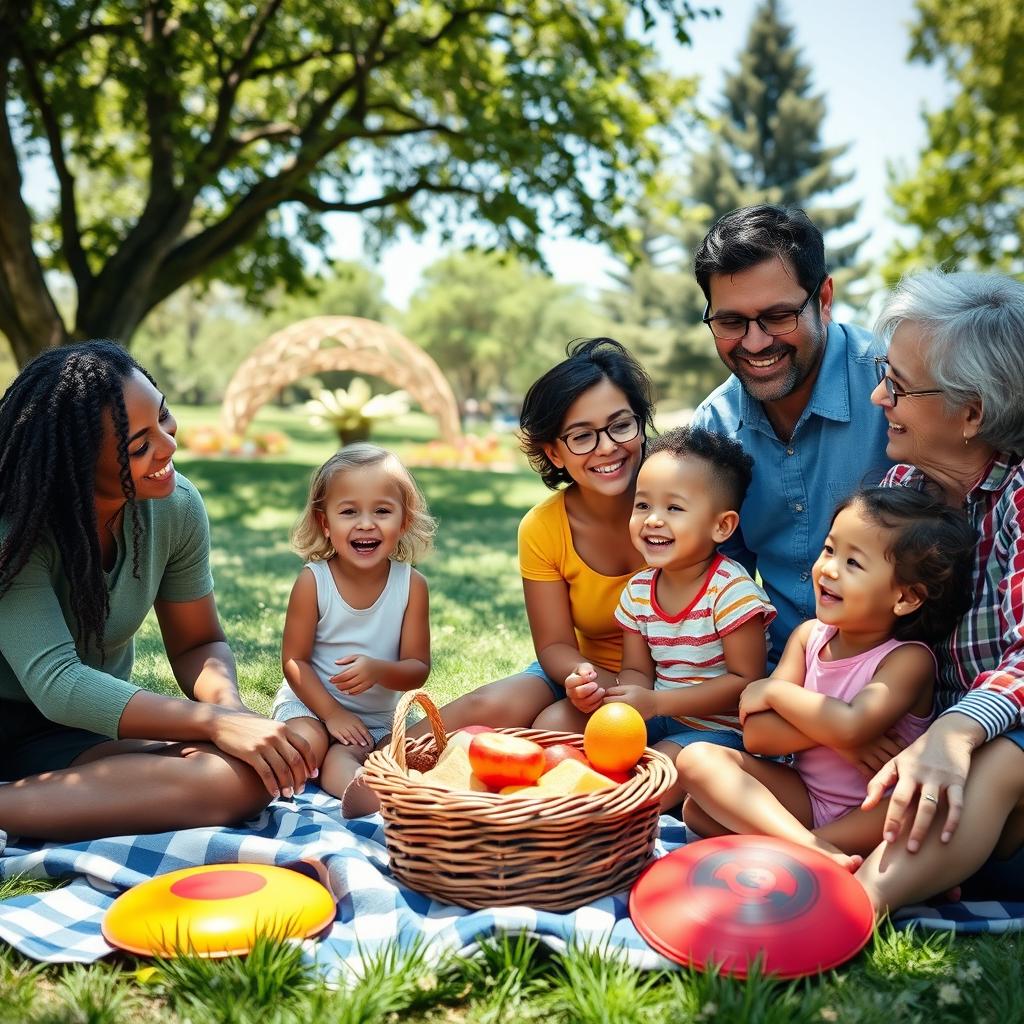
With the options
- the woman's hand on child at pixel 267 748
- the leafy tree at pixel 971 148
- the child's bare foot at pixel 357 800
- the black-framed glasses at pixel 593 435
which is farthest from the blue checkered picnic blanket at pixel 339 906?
the leafy tree at pixel 971 148

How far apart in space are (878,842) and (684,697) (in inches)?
29.0

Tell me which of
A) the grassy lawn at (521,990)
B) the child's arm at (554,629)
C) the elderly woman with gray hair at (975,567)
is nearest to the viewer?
the grassy lawn at (521,990)

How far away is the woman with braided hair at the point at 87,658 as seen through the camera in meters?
2.90

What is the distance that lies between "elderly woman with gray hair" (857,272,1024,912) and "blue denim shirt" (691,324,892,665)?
347mm

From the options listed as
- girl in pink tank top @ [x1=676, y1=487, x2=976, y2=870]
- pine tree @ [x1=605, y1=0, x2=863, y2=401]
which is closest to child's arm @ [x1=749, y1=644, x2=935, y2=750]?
girl in pink tank top @ [x1=676, y1=487, x2=976, y2=870]

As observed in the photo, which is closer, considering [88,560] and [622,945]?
[622,945]

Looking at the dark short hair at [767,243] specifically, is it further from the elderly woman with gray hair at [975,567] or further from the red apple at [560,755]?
the red apple at [560,755]

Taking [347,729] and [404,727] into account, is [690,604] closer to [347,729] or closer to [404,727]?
[404,727]

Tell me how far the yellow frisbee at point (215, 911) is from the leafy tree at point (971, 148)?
1677 centimetres

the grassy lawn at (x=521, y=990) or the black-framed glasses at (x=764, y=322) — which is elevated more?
the black-framed glasses at (x=764, y=322)

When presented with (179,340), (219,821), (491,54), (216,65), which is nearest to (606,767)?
(219,821)

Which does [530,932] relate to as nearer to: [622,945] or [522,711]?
[622,945]

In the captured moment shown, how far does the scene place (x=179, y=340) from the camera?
55.6 meters

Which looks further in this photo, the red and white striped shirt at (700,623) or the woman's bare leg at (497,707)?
the woman's bare leg at (497,707)
